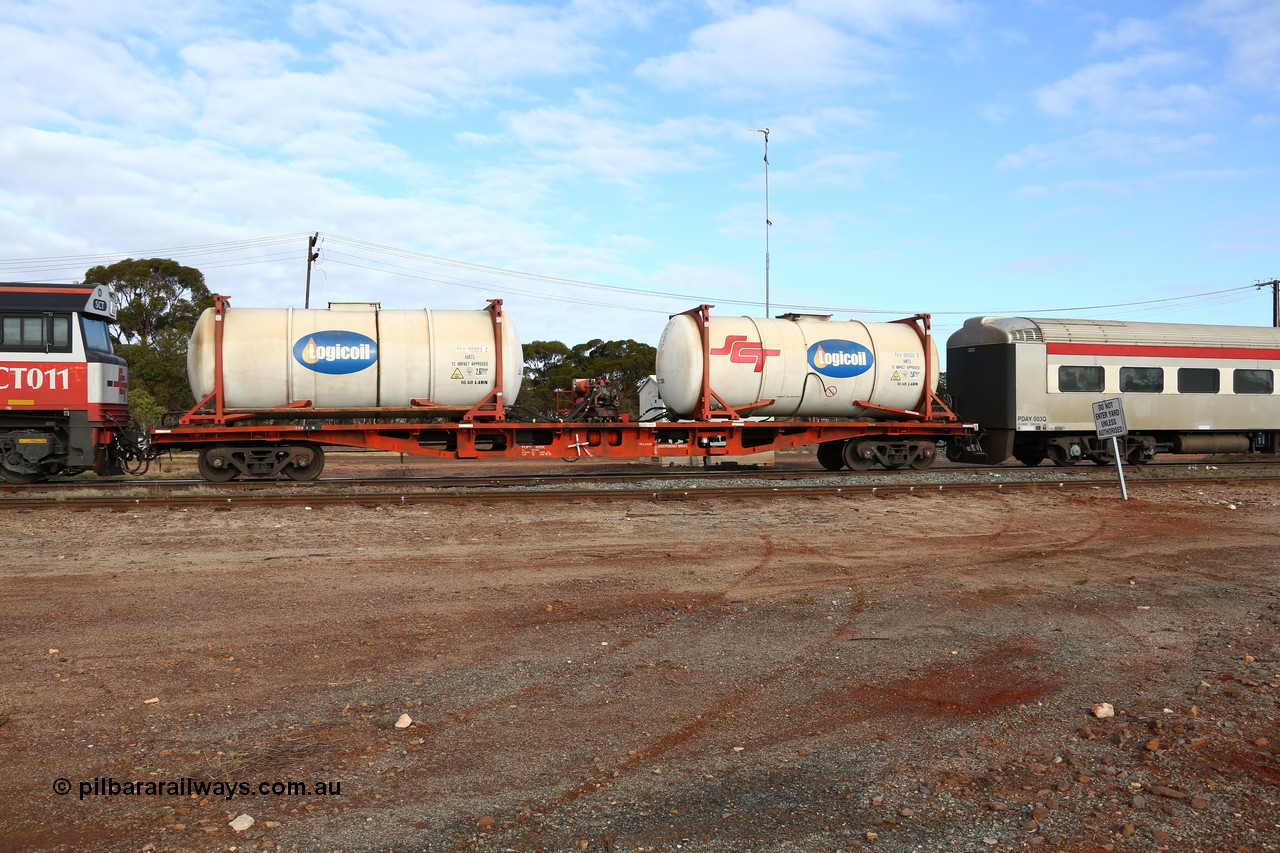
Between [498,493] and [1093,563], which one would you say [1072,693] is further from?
[498,493]

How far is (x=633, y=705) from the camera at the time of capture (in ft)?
17.5

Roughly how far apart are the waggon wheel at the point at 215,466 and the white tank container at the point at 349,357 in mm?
905

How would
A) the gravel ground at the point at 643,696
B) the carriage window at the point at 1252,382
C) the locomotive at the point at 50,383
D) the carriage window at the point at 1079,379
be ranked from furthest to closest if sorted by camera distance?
the carriage window at the point at 1252,382 < the carriage window at the point at 1079,379 < the locomotive at the point at 50,383 < the gravel ground at the point at 643,696

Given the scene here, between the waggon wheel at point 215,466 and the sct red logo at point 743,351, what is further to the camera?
the sct red logo at point 743,351

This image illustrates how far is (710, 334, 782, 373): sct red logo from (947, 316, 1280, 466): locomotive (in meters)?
5.77

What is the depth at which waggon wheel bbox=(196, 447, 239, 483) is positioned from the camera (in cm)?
1554

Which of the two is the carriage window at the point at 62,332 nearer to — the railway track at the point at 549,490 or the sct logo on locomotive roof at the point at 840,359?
the railway track at the point at 549,490

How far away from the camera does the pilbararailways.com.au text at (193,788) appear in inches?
163

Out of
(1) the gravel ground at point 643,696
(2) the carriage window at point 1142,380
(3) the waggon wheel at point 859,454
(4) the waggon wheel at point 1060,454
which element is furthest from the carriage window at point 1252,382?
(1) the gravel ground at point 643,696

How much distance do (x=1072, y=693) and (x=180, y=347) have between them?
151 ft

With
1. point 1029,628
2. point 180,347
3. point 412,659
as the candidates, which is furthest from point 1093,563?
point 180,347

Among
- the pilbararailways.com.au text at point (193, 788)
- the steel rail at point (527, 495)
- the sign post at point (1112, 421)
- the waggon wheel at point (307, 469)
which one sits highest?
the sign post at point (1112, 421)

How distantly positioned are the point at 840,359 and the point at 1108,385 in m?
6.73

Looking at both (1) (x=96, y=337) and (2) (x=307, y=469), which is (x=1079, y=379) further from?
(1) (x=96, y=337)
